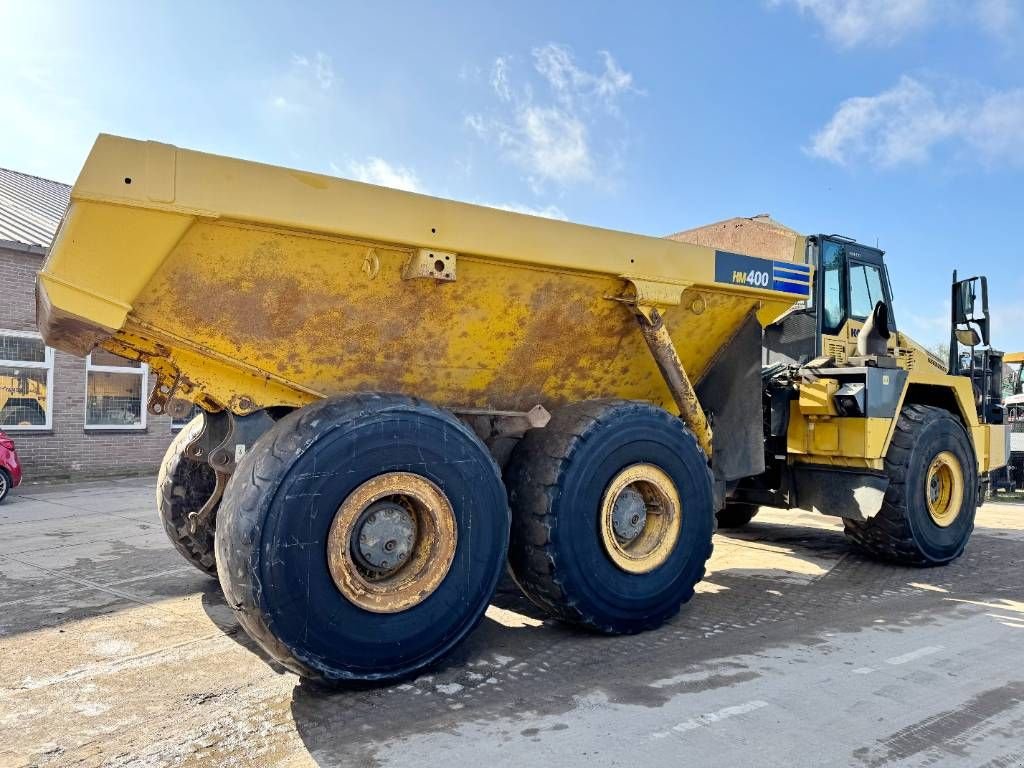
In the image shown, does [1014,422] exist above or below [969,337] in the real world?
below

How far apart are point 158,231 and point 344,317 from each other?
0.96m

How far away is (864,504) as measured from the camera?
590 cm

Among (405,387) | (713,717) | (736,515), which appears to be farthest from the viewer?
(736,515)

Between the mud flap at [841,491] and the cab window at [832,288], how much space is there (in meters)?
1.31

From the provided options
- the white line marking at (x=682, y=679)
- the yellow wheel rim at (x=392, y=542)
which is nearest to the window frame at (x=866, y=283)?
the white line marking at (x=682, y=679)

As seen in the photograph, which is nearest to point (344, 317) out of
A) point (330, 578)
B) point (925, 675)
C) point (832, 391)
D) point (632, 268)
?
point (330, 578)

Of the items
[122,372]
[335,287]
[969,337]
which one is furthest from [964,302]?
[122,372]

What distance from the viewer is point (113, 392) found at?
13078 mm

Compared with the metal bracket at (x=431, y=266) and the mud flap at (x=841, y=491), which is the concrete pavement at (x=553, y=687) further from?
the metal bracket at (x=431, y=266)

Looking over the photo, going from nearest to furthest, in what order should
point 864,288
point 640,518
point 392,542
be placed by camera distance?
point 392,542 → point 640,518 → point 864,288

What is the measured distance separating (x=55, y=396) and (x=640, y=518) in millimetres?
11379

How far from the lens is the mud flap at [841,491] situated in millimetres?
5902

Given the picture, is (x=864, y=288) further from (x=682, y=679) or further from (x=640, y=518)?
(x=682, y=679)

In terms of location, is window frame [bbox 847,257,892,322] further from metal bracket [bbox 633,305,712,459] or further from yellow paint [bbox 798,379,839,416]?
metal bracket [bbox 633,305,712,459]
